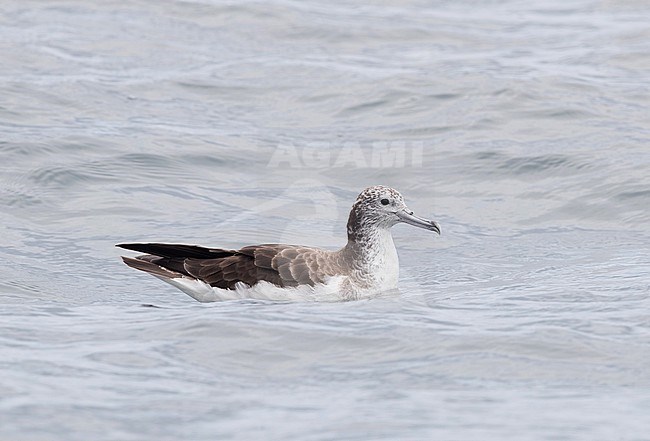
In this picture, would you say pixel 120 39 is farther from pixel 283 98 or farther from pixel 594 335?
pixel 594 335

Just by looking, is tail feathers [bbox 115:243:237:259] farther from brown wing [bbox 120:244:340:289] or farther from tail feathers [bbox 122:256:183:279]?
tail feathers [bbox 122:256:183:279]

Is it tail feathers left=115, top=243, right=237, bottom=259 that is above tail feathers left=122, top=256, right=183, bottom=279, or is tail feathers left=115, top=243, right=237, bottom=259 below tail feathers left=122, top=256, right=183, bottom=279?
above

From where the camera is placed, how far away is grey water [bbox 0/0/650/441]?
8.23 meters

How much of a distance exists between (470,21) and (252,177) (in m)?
9.83

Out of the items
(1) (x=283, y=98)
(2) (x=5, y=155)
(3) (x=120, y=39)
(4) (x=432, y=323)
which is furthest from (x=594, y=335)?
(3) (x=120, y=39)

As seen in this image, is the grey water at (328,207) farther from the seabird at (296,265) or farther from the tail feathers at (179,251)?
the tail feathers at (179,251)

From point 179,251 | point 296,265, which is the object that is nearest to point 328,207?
point 179,251

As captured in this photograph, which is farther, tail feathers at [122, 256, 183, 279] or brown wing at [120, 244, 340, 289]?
tail feathers at [122, 256, 183, 279]

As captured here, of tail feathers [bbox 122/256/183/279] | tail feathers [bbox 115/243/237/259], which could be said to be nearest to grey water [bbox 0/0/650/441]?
tail feathers [bbox 122/256/183/279]

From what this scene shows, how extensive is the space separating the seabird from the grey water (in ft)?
1.03

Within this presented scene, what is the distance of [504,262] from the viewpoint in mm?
13984

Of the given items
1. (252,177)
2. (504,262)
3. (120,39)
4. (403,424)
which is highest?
(120,39)

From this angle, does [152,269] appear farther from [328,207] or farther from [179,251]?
[328,207]

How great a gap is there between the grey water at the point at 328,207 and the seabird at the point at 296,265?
31 centimetres
